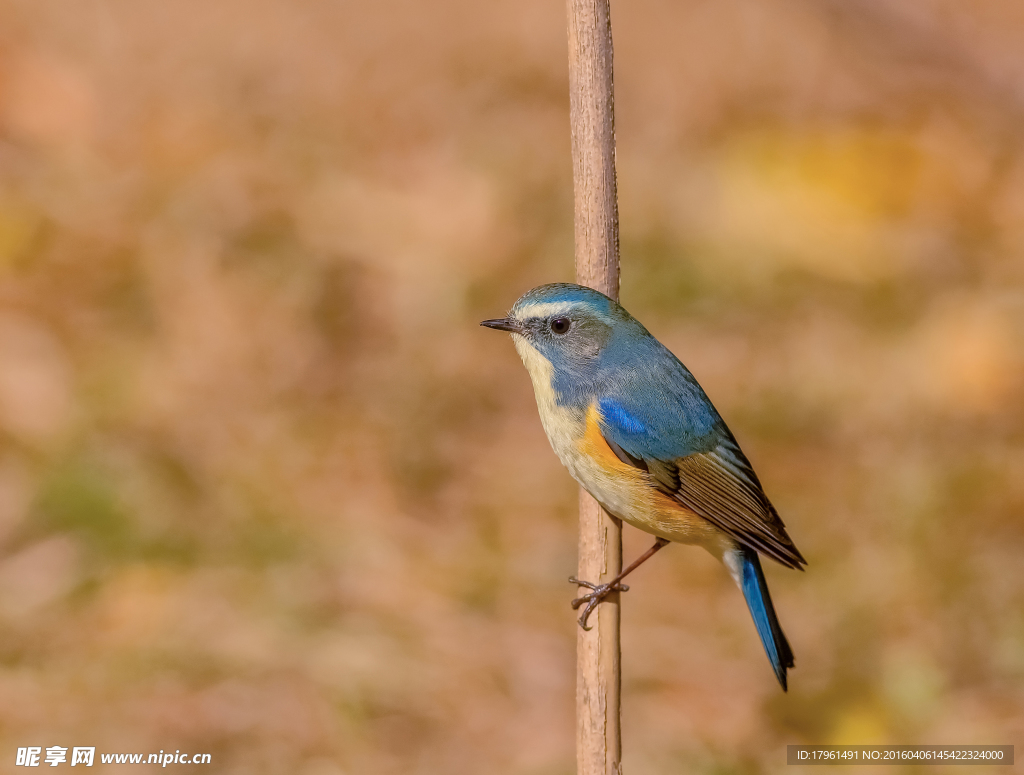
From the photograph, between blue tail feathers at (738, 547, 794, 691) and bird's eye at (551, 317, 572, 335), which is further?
blue tail feathers at (738, 547, 794, 691)

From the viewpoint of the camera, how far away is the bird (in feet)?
11.1

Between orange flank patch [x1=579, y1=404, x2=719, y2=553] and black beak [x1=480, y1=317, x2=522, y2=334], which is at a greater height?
black beak [x1=480, y1=317, x2=522, y2=334]

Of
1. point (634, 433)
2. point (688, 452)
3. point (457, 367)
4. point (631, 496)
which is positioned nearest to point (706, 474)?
point (688, 452)

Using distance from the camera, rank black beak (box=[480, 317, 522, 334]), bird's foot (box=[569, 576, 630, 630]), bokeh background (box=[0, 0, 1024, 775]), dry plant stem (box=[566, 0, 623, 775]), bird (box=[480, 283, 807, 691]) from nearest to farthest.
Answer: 1. dry plant stem (box=[566, 0, 623, 775])
2. bird's foot (box=[569, 576, 630, 630])
3. bird (box=[480, 283, 807, 691])
4. black beak (box=[480, 317, 522, 334])
5. bokeh background (box=[0, 0, 1024, 775])

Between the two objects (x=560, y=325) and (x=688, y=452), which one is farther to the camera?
(x=688, y=452)

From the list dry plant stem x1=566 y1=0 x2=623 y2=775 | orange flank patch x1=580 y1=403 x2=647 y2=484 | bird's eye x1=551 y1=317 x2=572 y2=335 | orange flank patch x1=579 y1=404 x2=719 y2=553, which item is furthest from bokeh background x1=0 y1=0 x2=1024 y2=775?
bird's eye x1=551 y1=317 x2=572 y2=335

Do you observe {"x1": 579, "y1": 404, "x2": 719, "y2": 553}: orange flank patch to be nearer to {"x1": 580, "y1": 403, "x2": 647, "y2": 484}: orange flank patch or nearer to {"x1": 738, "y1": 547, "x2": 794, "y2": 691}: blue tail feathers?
{"x1": 580, "y1": 403, "x2": 647, "y2": 484}: orange flank patch

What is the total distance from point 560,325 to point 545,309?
0.28 feet

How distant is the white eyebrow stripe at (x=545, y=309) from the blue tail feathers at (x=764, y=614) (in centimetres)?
117

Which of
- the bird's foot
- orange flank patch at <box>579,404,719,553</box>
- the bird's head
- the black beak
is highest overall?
the black beak

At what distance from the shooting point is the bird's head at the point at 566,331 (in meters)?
3.32

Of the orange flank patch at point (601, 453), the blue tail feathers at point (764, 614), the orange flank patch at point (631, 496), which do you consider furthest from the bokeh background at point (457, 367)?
the orange flank patch at point (601, 453)

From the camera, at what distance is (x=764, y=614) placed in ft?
12.6

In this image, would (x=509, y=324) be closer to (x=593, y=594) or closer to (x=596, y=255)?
(x=596, y=255)
